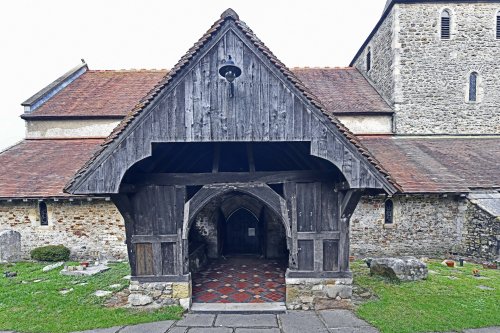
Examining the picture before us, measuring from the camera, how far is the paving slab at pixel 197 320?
5.63 m

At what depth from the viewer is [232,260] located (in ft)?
35.0

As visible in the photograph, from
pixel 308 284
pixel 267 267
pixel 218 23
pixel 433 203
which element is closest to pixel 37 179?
pixel 267 267

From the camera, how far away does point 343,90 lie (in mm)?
16281

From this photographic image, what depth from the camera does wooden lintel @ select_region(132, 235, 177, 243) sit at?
6262 mm

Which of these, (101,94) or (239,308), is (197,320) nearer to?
(239,308)

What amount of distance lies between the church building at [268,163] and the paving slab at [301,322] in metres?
0.30

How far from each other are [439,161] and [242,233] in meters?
9.09

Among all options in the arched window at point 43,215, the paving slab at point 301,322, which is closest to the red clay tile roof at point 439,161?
the paving slab at point 301,322

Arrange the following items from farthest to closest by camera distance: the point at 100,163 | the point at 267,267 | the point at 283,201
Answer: the point at 267,267
the point at 283,201
the point at 100,163

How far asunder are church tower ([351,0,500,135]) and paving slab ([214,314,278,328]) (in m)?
12.7

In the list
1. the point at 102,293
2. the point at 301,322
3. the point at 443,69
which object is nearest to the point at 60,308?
the point at 102,293

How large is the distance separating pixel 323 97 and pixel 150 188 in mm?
11789

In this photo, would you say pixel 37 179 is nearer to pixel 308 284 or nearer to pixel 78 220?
pixel 78 220

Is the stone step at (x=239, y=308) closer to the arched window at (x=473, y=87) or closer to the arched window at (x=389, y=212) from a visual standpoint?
the arched window at (x=389, y=212)
